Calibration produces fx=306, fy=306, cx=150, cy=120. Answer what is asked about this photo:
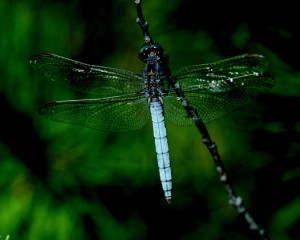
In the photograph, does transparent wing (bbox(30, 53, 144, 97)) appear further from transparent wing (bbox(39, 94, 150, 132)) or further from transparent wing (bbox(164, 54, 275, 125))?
transparent wing (bbox(164, 54, 275, 125))

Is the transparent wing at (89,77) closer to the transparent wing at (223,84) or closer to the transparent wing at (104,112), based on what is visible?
the transparent wing at (104,112)

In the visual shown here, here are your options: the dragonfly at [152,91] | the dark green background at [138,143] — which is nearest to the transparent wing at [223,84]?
the dragonfly at [152,91]

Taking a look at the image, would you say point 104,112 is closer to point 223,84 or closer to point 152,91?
point 152,91

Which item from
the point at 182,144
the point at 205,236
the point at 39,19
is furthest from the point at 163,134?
the point at 39,19

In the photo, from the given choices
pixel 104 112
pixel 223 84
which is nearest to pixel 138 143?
pixel 104 112

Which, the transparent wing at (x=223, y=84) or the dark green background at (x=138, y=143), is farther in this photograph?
the dark green background at (x=138, y=143)

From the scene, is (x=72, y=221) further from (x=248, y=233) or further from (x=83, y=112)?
(x=248, y=233)

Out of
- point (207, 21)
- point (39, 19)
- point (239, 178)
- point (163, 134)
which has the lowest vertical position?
point (239, 178)
